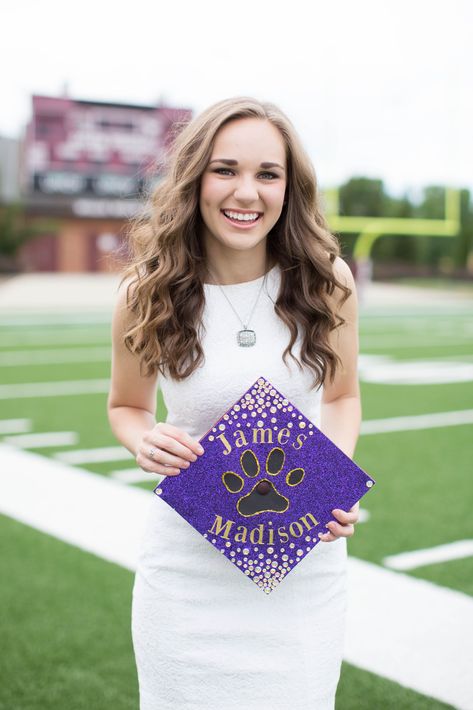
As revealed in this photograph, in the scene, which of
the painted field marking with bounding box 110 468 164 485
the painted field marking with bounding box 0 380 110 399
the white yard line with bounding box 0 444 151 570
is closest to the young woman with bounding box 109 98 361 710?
the white yard line with bounding box 0 444 151 570

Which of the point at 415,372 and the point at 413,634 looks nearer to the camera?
the point at 413,634

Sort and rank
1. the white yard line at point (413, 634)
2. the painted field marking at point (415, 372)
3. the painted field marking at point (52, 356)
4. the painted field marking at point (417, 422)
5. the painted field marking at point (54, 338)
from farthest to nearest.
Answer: the painted field marking at point (54, 338), the painted field marking at point (52, 356), the painted field marking at point (415, 372), the painted field marking at point (417, 422), the white yard line at point (413, 634)

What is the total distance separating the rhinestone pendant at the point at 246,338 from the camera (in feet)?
6.03

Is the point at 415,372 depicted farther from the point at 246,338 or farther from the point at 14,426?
the point at 246,338

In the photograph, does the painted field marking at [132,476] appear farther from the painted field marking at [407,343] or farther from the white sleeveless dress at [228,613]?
the painted field marking at [407,343]

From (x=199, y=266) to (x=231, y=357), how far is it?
22 cm

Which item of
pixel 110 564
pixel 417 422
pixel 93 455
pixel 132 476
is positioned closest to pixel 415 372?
pixel 417 422

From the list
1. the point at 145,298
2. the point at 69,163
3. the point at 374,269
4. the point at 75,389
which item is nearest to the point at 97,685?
the point at 145,298

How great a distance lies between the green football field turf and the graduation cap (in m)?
1.43

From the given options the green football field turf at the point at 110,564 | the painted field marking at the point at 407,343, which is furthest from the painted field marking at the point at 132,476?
the painted field marking at the point at 407,343

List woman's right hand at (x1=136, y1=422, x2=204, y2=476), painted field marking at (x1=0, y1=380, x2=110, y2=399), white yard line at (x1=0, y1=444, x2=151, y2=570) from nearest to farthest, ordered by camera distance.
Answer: woman's right hand at (x1=136, y1=422, x2=204, y2=476)
white yard line at (x1=0, y1=444, x2=151, y2=570)
painted field marking at (x1=0, y1=380, x2=110, y2=399)

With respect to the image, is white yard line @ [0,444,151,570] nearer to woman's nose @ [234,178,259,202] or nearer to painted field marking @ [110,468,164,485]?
painted field marking @ [110,468,164,485]

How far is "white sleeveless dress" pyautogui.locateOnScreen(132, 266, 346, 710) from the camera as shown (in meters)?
1.80

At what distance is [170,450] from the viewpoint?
5.52ft
